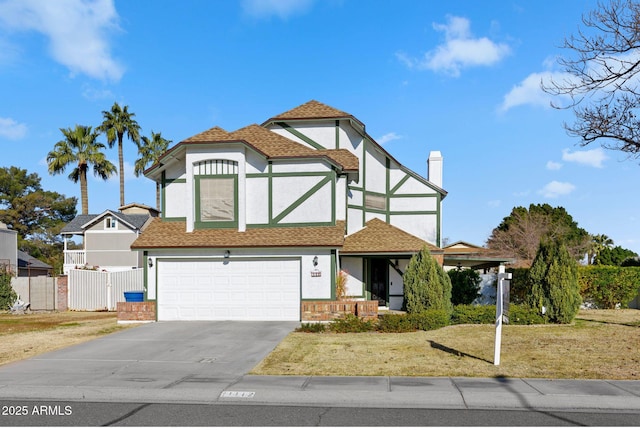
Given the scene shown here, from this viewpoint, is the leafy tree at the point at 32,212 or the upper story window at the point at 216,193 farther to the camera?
the leafy tree at the point at 32,212

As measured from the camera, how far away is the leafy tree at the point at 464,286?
2438cm

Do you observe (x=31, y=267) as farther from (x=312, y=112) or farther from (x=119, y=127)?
(x=312, y=112)

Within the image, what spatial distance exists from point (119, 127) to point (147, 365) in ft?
140

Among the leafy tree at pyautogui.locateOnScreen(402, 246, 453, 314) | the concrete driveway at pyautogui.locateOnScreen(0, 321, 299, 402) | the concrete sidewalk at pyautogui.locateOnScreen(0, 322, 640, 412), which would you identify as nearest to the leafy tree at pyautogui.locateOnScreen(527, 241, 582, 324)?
the leafy tree at pyautogui.locateOnScreen(402, 246, 453, 314)

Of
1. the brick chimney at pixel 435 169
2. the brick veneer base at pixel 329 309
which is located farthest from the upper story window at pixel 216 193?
the brick chimney at pixel 435 169

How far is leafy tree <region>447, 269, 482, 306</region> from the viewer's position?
80.0 ft

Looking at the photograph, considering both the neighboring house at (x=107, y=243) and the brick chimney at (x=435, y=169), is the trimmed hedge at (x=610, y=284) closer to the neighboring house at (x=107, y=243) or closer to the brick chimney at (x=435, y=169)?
the brick chimney at (x=435, y=169)

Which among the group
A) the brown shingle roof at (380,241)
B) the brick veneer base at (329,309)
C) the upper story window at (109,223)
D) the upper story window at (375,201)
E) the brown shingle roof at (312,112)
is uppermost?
the brown shingle roof at (312,112)

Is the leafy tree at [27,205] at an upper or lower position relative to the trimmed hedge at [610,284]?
upper

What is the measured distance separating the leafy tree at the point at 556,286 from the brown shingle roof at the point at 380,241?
4849mm

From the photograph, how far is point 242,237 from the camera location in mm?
19594

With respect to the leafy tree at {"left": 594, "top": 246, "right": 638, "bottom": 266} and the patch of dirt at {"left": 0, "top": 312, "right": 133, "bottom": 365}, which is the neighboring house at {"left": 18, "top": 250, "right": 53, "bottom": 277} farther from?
the leafy tree at {"left": 594, "top": 246, "right": 638, "bottom": 266}

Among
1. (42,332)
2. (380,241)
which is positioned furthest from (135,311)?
(380,241)

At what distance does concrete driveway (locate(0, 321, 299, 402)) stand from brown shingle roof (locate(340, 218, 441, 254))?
6.45 meters
